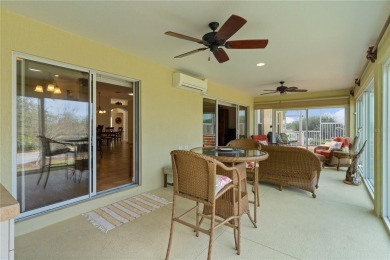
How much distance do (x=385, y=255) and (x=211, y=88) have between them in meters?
4.38

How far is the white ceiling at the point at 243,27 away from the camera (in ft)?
6.52

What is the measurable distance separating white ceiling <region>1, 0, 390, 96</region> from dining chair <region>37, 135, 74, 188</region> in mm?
1484

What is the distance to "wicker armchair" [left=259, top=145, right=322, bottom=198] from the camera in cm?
335

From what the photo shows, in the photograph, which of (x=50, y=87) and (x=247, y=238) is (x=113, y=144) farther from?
(x=247, y=238)

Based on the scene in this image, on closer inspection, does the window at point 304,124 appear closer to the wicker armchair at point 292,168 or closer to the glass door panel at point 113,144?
the wicker armchair at point 292,168

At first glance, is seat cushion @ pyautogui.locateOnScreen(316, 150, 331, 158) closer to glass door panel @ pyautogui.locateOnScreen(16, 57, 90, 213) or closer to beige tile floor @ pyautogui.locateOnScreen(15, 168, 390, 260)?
beige tile floor @ pyautogui.locateOnScreen(15, 168, 390, 260)

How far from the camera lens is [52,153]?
2607mm

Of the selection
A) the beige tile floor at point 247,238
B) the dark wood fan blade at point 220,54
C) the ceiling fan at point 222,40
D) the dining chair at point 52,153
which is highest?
Result: the ceiling fan at point 222,40

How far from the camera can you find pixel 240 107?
7.00m

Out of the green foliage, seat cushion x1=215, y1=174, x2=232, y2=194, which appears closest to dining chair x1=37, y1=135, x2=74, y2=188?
seat cushion x1=215, y1=174, x2=232, y2=194

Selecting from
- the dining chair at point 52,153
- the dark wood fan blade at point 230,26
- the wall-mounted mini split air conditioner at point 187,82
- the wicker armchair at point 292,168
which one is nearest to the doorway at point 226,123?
the wall-mounted mini split air conditioner at point 187,82

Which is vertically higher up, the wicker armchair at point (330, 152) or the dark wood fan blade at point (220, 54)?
the dark wood fan blade at point (220, 54)

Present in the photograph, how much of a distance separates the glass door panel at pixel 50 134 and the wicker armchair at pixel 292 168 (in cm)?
316

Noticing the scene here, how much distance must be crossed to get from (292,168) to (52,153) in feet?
12.6
